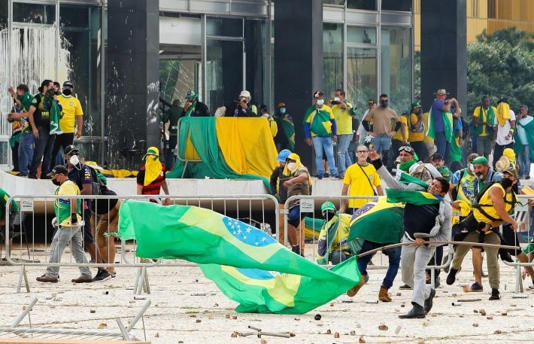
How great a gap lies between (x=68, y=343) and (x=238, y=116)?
20.1 m

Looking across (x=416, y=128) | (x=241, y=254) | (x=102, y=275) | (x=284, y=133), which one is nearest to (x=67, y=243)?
(x=102, y=275)

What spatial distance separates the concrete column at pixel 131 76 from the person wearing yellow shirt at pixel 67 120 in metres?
4.70

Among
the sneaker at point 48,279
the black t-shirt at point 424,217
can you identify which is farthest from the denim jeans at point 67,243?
the black t-shirt at point 424,217

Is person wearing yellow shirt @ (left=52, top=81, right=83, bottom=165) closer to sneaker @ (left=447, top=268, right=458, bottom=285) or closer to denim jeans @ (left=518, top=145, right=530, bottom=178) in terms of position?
sneaker @ (left=447, top=268, right=458, bottom=285)

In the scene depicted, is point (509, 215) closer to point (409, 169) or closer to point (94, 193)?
point (409, 169)

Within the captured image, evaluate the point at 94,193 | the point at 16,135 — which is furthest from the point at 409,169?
the point at 16,135

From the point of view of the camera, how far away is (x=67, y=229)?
811 inches

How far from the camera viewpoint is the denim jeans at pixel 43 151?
28.2m

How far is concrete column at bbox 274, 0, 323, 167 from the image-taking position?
37938 mm

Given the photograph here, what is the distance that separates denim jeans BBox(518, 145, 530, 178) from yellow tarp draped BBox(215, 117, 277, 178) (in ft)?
24.8

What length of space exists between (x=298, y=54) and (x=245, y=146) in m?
7.74

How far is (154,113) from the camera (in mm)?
33562

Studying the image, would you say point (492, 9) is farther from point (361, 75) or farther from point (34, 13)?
point (34, 13)

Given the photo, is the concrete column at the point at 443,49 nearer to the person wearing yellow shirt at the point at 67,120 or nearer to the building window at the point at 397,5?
the building window at the point at 397,5
